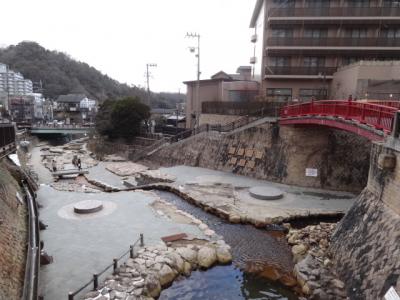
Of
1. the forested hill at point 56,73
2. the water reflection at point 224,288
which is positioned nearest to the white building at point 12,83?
the forested hill at point 56,73

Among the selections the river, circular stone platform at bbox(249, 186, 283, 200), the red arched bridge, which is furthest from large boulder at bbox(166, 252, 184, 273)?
the red arched bridge

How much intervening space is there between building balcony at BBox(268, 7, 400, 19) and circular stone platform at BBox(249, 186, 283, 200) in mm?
21227

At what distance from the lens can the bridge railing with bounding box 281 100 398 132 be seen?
34.2 ft

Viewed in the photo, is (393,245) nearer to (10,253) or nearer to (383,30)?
(10,253)

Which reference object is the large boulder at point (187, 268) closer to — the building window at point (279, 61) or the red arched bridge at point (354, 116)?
the red arched bridge at point (354, 116)

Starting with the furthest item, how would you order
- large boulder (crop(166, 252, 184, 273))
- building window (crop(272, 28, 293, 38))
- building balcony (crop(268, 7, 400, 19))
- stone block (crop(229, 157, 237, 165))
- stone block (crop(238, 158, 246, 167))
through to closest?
building window (crop(272, 28, 293, 38)), building balcony (crop(268, 7, 400, 19)), stone block (crop(229, 157, 237, 165)), stone block (crop(238, 158, 246, 167)), large boulder (crop(166, 252, 184, 273))

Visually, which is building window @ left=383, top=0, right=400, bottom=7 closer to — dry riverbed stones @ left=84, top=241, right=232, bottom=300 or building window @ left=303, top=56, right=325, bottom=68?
building window @ left=303, top=56, right=325, bottom=68

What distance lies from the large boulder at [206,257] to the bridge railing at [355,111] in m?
8.45

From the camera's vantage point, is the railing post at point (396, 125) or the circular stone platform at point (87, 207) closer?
the railing post at point (396, 125)

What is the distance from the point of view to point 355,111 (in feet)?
41.8

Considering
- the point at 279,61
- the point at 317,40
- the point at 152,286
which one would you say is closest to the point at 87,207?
the point at 152,286

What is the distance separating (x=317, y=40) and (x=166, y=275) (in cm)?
2998

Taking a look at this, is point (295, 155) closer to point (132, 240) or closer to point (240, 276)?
point (240, 276)

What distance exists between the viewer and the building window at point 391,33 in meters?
29.7
